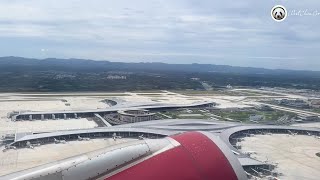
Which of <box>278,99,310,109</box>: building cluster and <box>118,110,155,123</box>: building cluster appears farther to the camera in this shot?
<box>278,99,310,109</box>: building cluster

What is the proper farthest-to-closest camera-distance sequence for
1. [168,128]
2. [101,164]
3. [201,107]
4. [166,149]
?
[201,107], [168,128], [166,149], [101,164]

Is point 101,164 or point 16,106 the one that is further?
point 16,106

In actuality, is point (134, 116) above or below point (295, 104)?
below

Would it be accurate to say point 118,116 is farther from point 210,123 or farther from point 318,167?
point 318,167

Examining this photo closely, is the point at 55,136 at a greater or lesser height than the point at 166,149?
lesser

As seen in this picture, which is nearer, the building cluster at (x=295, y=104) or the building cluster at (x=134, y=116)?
the building cluster at (x=134, y=116)

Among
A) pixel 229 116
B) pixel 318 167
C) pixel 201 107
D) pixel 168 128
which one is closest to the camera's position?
pixel 318 167

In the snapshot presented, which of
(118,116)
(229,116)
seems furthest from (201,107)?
(118,116)

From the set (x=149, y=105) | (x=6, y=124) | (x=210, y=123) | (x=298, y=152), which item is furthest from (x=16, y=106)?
(x=298, y=152)

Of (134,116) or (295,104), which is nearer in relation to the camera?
(134,116)
